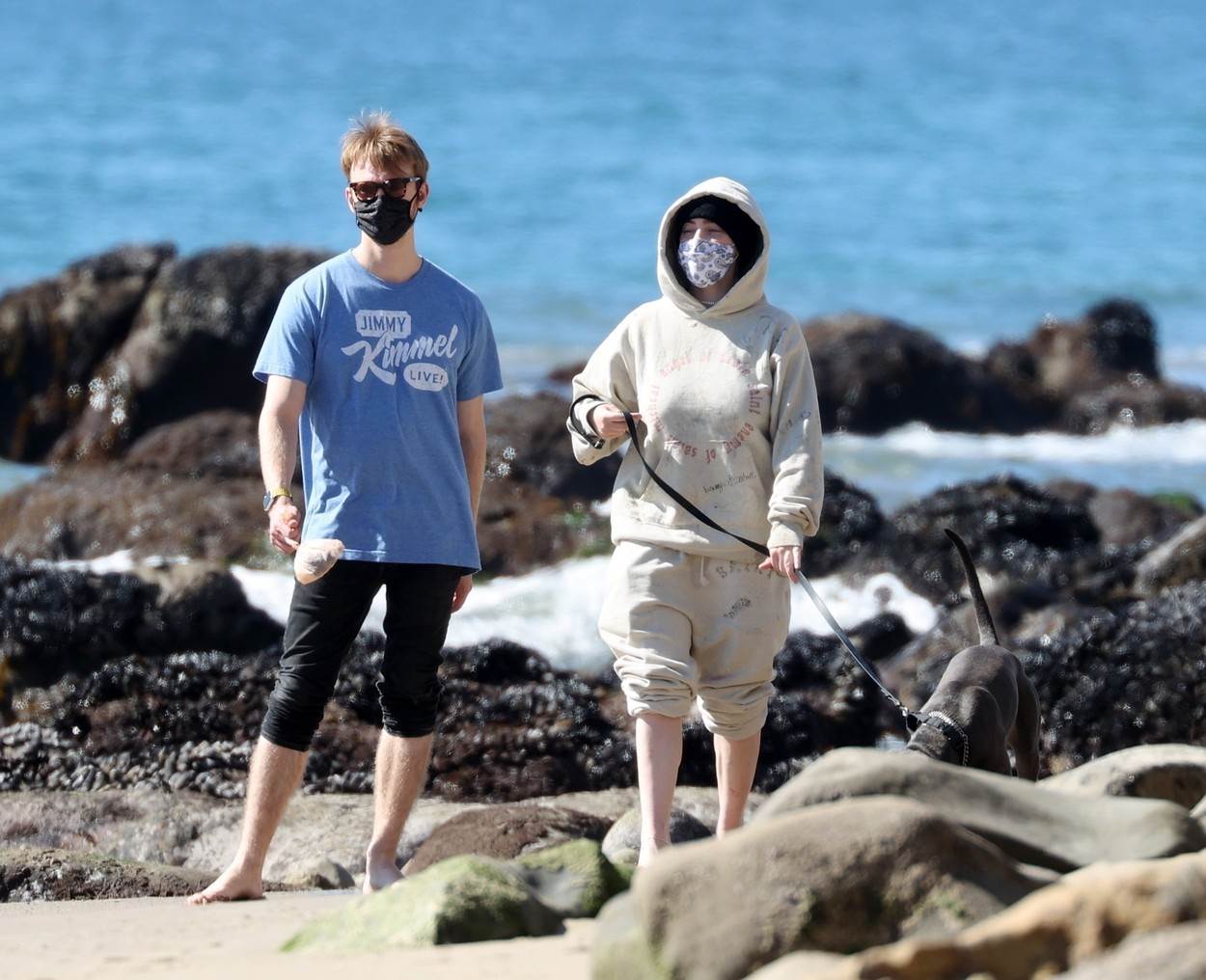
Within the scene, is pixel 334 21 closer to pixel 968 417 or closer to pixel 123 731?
pixel 968 417

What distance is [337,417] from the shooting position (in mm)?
4938

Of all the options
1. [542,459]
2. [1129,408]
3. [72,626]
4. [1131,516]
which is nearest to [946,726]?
[72,626]

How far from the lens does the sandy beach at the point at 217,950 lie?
3.74m

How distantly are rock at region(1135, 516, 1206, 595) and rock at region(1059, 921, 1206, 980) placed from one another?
28.2 feet

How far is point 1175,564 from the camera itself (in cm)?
1135

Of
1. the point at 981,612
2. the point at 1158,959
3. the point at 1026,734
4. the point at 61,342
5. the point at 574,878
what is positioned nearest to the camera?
the point at 1158,959

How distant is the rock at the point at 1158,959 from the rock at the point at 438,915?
4.48ft

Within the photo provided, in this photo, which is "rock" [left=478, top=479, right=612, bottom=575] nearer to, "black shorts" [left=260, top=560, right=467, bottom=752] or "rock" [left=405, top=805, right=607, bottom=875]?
"rock" [left=405, top=805, right=607, bottom=875]

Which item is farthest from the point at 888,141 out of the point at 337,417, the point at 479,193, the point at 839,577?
the point at 337,417

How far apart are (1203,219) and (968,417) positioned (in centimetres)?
1876

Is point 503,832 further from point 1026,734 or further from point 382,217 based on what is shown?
point 382,217

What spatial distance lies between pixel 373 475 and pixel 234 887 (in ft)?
3.70

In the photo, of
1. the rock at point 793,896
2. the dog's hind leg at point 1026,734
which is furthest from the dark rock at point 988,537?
the rock at point 793,896

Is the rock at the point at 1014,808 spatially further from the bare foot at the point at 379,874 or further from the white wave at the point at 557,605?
the white wave at the point at 557,605
